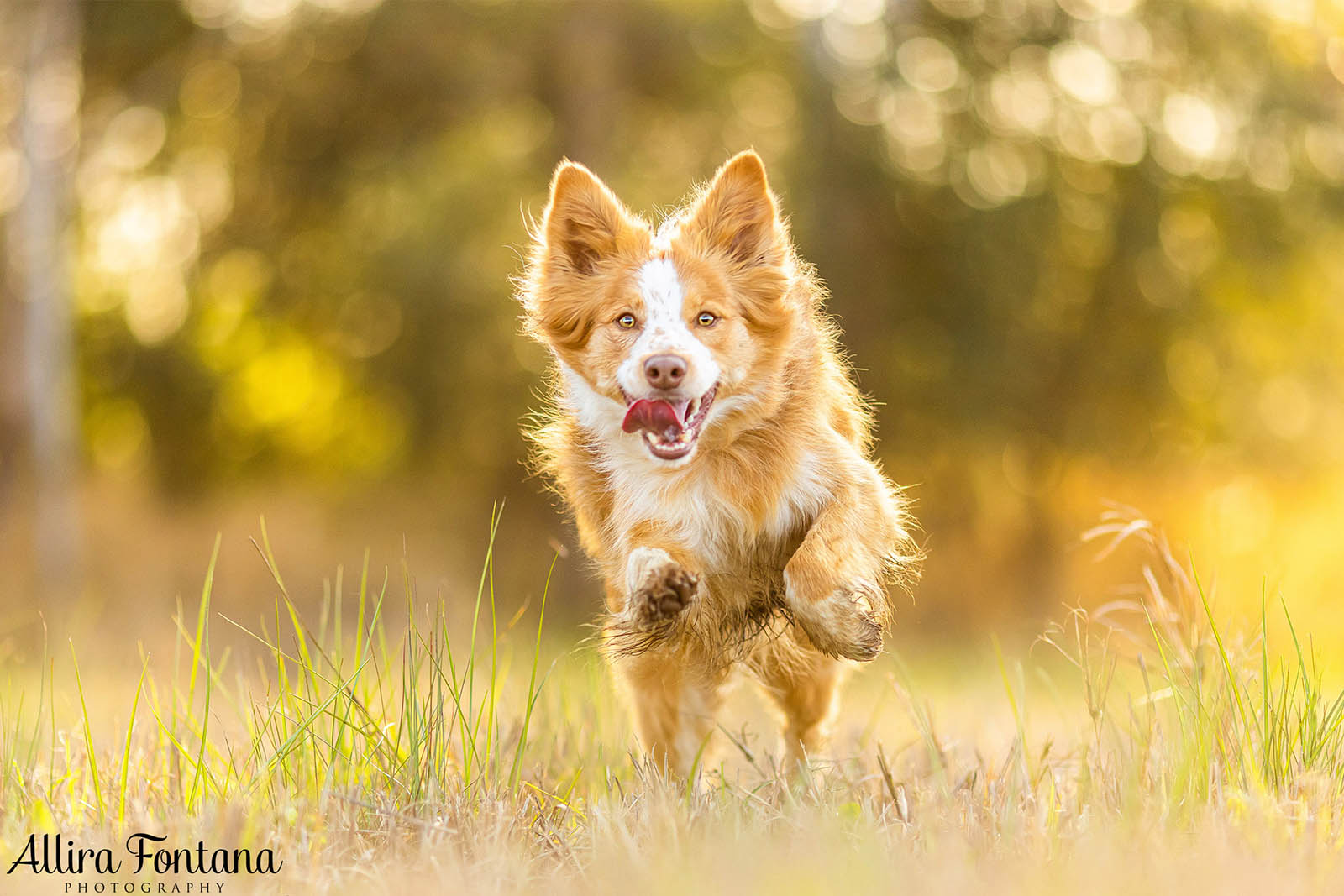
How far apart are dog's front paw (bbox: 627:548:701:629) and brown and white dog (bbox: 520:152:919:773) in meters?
0.02

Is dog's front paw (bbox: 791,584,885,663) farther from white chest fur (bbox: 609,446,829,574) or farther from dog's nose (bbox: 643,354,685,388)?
dog's nose (bbox: 643,354,685,388)

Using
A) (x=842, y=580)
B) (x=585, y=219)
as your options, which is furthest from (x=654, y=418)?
(x=585, y=219)

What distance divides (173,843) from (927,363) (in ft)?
37.2

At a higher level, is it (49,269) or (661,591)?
(49,269)

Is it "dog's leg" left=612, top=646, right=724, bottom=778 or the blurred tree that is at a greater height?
the blurred tree

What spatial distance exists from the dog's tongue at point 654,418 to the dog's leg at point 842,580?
0.59m

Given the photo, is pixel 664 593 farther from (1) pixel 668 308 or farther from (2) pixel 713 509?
(1) pixel 668 308

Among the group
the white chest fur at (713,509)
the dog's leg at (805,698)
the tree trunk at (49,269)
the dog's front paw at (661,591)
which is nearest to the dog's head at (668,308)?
the white chest fur at (713,509)

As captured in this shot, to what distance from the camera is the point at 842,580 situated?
4.09 m

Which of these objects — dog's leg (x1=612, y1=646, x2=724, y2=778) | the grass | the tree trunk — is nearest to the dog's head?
the grass

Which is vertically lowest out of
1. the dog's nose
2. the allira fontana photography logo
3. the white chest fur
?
the allira fontana photography logo

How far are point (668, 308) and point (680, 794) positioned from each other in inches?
67.6

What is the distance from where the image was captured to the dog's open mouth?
4.11 meters

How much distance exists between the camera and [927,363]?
13.6 meters
